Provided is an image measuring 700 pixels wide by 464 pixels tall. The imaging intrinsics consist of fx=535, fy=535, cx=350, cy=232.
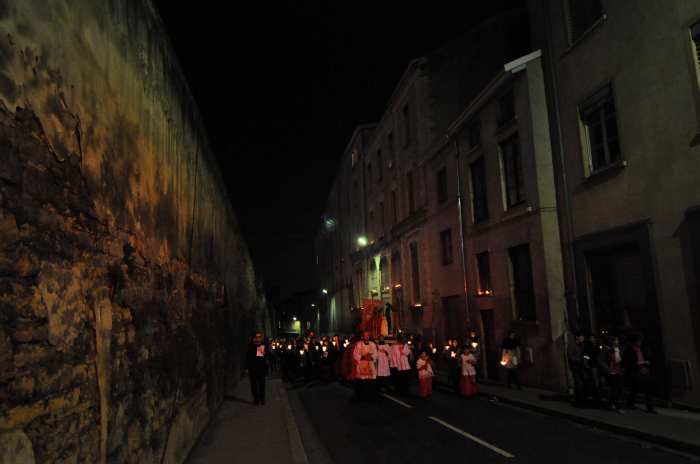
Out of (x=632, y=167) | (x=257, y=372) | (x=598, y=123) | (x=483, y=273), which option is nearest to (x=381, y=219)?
(x=483, y=273)

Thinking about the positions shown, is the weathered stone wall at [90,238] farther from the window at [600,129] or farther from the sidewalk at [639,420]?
the window at [600,129]

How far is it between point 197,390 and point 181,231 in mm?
2738

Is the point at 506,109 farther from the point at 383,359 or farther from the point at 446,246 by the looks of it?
the point at 383,359

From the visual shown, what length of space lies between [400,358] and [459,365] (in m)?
1.69

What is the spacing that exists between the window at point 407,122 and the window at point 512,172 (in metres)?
10.7

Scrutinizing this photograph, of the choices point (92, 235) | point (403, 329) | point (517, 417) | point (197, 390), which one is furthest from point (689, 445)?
point (403, 329)

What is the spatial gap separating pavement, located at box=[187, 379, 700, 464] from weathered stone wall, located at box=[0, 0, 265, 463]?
1.66m

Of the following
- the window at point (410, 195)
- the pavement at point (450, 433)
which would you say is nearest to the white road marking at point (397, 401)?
the pavement at point (450, 433)

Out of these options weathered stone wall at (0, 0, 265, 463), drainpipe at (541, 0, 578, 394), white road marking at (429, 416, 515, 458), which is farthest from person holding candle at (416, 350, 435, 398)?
weathered stone wall at (0, 0, 265, 463)

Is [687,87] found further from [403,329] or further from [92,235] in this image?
[403,329]

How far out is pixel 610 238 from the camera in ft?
40.5

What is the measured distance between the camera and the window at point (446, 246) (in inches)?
851

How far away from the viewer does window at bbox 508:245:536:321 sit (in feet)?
51.5

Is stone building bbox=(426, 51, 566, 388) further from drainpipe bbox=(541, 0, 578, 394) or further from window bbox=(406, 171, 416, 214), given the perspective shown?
window bbox=(406, 171, 416, 214)
